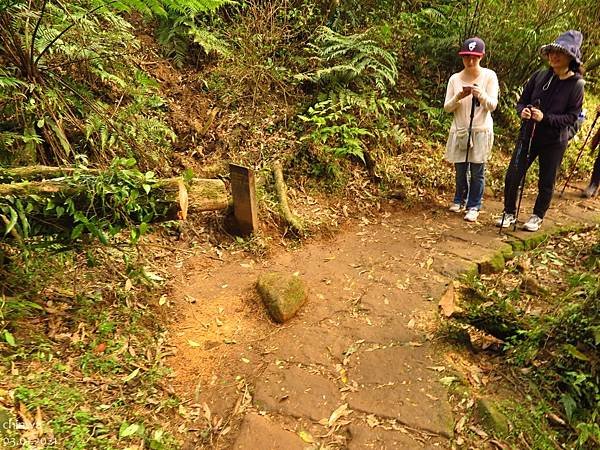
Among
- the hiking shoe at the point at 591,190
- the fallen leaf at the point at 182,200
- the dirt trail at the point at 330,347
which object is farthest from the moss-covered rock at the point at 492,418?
the hiking shoe at the point at 591,190

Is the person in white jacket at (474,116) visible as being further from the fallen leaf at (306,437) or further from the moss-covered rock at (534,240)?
the fallen leaf at (306,437)

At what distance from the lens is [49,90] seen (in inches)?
154

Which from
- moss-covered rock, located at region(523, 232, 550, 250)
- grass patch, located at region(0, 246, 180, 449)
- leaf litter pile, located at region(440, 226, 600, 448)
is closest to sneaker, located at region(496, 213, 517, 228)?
moss-covered rock, located at region(523, 232, 550, 250)

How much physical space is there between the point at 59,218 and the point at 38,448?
4.65 feet

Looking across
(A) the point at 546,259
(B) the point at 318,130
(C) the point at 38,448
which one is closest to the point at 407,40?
(B) the point at 318,130

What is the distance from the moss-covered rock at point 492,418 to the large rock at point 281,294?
167 cm

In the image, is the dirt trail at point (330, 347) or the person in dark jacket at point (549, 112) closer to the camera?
the dirt trail at point (330, 347)

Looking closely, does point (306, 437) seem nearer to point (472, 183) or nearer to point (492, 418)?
point (492, 418)

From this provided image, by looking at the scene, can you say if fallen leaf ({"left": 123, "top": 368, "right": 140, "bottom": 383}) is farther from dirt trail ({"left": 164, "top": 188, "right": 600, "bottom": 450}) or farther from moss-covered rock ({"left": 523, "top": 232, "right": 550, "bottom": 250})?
moss-covered rock ({"left": 523, "top": 232, "right": 550, "bottom": 250})

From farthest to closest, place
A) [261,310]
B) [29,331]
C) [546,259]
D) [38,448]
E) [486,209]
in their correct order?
1. [486,209]
2. [546,259]
3. [261,310]
4. [29,331]
5. [38,448]

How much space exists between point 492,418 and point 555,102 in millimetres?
3592

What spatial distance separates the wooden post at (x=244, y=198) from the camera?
4.38 m

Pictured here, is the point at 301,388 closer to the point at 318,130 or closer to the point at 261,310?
the point at 261,310

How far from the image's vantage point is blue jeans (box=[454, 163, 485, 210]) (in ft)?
16.8
